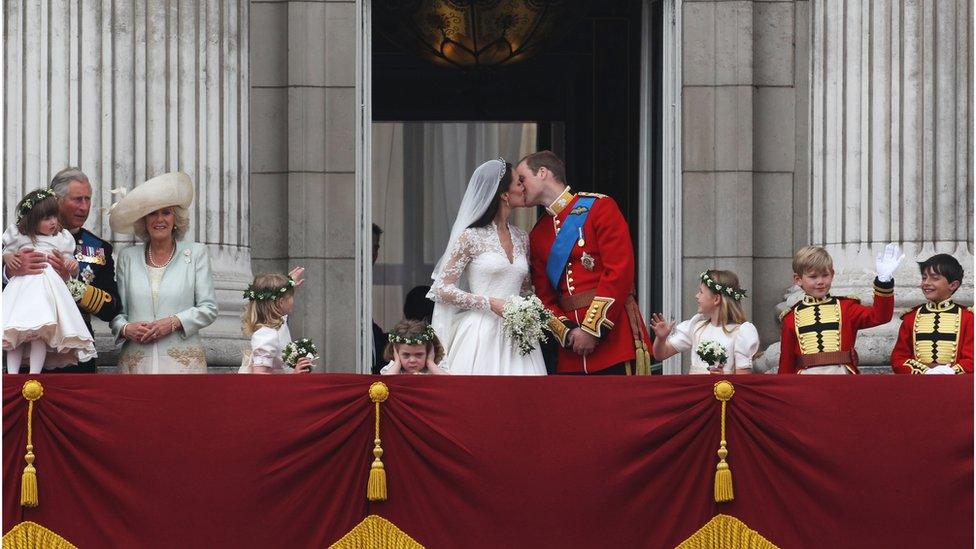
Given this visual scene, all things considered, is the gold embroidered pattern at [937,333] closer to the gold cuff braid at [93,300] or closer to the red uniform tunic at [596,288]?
the red uniform tunic at [596,288]

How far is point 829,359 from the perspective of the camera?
11.2m

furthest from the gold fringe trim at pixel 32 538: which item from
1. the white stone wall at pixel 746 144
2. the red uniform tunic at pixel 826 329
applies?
the white stone wall at pixel 746 144

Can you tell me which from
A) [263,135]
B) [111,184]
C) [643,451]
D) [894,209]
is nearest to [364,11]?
[263,135]

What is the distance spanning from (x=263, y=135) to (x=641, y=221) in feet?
9.09

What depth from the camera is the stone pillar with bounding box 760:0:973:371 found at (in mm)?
12688

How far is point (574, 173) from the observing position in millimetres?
18438

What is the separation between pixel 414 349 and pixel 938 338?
303 centimetres

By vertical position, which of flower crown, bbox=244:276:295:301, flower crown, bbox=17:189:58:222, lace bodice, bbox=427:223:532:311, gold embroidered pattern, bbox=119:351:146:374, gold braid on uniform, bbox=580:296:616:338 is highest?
flower crown, bbox=17:189:58:222

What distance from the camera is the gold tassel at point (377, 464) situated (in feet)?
32.2

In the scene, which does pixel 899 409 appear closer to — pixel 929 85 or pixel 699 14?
pixel 929 85

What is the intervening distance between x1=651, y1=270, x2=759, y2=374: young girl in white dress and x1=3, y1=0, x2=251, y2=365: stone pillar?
2.94 meters

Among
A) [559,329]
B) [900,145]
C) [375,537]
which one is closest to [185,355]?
[375,537]

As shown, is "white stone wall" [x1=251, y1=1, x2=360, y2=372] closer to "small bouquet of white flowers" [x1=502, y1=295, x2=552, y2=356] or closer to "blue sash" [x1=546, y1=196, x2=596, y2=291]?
"blue sash" [x1=546, y1=196, x2=596, y2=291]

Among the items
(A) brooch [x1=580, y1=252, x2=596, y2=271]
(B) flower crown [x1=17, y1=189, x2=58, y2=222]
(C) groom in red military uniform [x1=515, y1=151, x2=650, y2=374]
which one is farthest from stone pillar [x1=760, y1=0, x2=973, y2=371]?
(B) flower crown [x1=17, y1=189, x2=58, y2=222]
